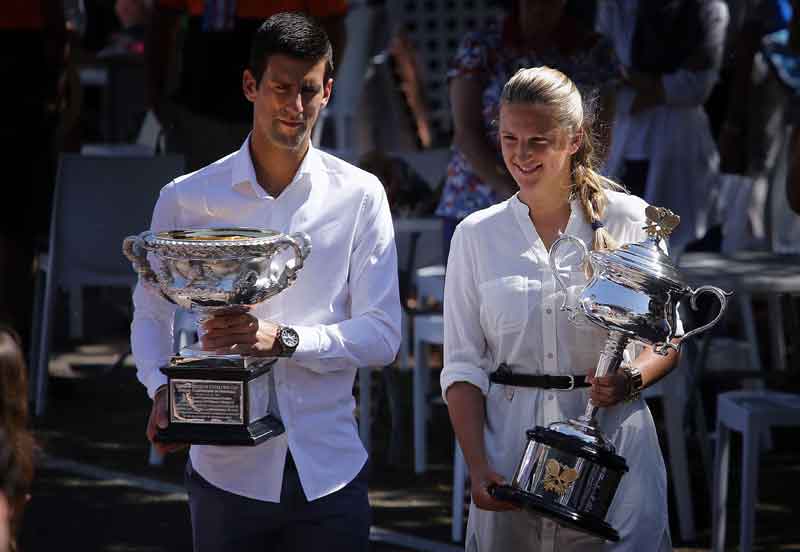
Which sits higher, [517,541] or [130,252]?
[130,252]

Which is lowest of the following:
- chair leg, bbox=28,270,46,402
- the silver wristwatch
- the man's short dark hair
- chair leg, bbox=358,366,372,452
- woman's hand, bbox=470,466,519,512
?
chair leg, bbox=28,270,46,402

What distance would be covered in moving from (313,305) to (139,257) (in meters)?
0.40

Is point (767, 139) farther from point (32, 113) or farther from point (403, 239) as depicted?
point (32, 113)

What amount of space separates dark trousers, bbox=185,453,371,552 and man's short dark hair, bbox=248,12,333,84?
85 centimetres

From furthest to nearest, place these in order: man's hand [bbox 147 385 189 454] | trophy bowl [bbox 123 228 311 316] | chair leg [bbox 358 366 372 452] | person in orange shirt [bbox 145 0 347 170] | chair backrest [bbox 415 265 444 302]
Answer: chair backrest [bbox 415 265 444 302]
person in orange shirt [bbox 145 0 347 170]
chair leg [bbox 358 366 372 452]
man's hand [bbox 147 385 189 454]
trophy bowl [bbox 123 228 311 316]

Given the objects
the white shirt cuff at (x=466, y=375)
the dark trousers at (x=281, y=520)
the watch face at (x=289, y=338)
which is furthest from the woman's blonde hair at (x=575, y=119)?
the dark trousers at (x=281, y=520)

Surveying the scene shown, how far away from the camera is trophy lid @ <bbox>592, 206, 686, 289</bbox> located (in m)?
3.02

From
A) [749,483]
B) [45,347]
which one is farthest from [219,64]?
[749,483]

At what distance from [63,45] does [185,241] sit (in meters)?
4.23

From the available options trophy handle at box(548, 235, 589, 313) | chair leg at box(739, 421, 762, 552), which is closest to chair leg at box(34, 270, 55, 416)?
chair leg at box(739, 421, 762, 552)

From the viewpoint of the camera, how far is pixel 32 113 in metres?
6.98

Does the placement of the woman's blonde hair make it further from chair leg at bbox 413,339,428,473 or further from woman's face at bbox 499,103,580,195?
chair leg at bbox 413,339,428,473

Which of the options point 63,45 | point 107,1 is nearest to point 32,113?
point 63,45

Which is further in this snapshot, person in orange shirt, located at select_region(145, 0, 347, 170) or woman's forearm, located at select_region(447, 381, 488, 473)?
person in orange shirt, located at select_region(145, 0, 347, 170)
